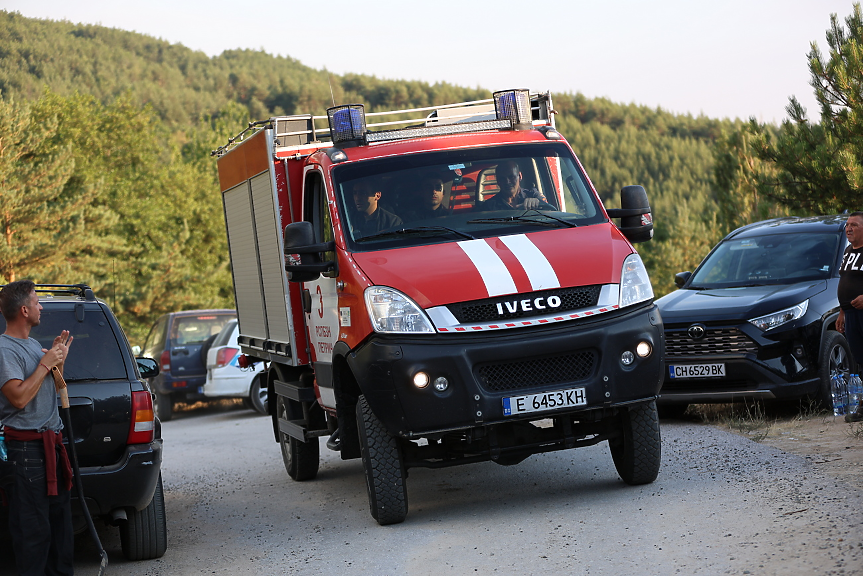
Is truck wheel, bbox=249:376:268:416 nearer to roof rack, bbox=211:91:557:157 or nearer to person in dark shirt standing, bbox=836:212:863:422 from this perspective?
roof rack, bbox=211:91:557:157

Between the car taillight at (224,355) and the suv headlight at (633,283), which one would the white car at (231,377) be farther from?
the suv headlight at (633,283)

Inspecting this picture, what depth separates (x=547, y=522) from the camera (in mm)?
6449

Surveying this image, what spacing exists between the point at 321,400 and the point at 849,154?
905 cm

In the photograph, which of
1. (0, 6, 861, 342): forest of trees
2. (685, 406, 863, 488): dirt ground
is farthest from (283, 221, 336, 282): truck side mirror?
(685, 406, 863, 488): dirt ground

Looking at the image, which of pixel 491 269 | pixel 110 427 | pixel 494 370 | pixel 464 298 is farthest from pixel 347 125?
pixel 110 427

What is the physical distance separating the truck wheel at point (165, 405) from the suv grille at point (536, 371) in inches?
542

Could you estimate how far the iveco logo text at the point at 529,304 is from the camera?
6426 millimetres

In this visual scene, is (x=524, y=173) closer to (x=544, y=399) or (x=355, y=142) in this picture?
(x=355, y=142)

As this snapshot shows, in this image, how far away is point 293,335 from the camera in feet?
27.6

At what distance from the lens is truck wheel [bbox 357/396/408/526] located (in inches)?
263

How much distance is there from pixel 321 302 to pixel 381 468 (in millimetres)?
1557

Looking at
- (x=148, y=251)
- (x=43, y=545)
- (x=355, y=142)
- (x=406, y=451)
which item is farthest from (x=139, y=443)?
(x=148, y=251)

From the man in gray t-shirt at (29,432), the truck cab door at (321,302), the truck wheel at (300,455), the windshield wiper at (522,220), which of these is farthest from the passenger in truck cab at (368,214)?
the truck wheel at (300,455)

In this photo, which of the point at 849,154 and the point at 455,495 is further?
the point at 849,154
